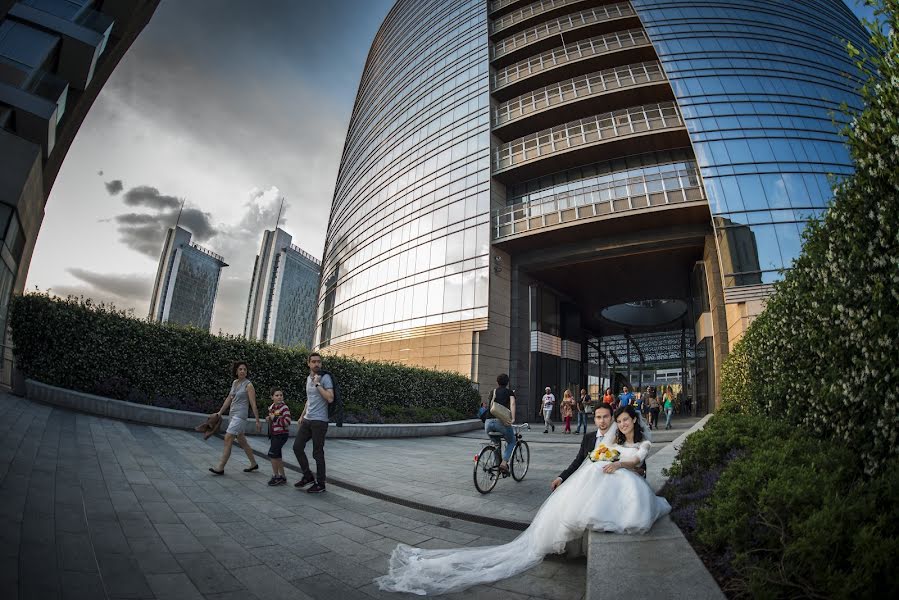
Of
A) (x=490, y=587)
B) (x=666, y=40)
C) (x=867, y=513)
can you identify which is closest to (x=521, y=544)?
(x=490, y=587)

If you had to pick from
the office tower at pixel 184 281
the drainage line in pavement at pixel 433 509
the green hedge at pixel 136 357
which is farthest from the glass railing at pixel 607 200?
the office tower at pixel 184 281

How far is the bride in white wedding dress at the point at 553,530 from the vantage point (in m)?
3.06

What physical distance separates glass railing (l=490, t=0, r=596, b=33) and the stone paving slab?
107ft

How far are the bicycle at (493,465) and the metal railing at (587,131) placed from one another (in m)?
20.2

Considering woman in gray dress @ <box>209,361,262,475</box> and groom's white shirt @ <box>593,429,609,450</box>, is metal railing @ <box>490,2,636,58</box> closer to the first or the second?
woman in gray dress @ <box>209,361,262,475</box>

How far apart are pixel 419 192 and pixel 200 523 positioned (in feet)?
85.9

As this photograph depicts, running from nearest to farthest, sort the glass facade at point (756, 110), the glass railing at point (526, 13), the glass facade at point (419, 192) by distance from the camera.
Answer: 1. the glass facade at point (756, 110)
2. the glass facade at point (419, 192)
3. the glass railing at point (526, 13)

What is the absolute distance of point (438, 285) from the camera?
963 inches

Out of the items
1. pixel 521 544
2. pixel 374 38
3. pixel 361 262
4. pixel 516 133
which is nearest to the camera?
pixel 521 544

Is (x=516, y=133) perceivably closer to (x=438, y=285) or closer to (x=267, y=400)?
(x=438, y=285)

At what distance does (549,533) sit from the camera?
3.56 meters

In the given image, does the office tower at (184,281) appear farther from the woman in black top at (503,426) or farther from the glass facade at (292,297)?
the woman in black top at (503,426)

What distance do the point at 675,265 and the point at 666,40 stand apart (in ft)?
45.1

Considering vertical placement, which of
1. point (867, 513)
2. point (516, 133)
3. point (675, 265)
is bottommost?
point (867, 513)
